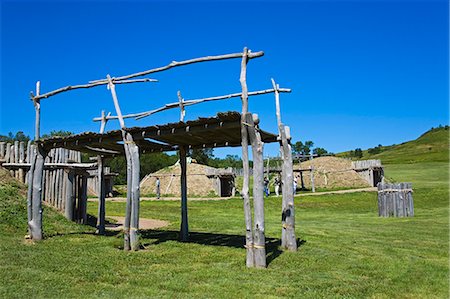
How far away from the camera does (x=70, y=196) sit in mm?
15164

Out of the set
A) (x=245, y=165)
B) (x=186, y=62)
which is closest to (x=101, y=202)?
(x=186, y=62)

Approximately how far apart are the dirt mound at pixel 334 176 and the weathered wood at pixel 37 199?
111 feet

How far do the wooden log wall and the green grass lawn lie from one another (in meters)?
3.86

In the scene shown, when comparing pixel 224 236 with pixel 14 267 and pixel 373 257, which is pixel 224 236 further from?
pixel 14 267

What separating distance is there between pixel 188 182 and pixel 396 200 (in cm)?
2501

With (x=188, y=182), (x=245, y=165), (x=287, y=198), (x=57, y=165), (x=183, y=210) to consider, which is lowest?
(x=183, y=210)

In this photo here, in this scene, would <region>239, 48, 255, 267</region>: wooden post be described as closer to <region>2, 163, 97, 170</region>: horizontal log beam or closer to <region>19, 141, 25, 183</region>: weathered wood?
<region>2, 163, 97, 170</region>: horizontal log beam

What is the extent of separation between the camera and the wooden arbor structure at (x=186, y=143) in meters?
9.05

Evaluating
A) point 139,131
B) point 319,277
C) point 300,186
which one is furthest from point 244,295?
point 300,186

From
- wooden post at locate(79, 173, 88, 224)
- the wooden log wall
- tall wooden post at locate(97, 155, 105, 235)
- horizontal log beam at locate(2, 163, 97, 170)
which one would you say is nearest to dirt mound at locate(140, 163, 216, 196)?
the wooden log wall

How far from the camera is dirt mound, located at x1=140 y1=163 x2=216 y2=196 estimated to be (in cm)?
4088

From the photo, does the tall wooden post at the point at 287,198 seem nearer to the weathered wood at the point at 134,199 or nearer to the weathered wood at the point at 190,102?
the weathered wood at the point at 190,102

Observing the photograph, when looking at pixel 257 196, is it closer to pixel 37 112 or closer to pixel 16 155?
pixel 37 112

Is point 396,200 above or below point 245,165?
below
